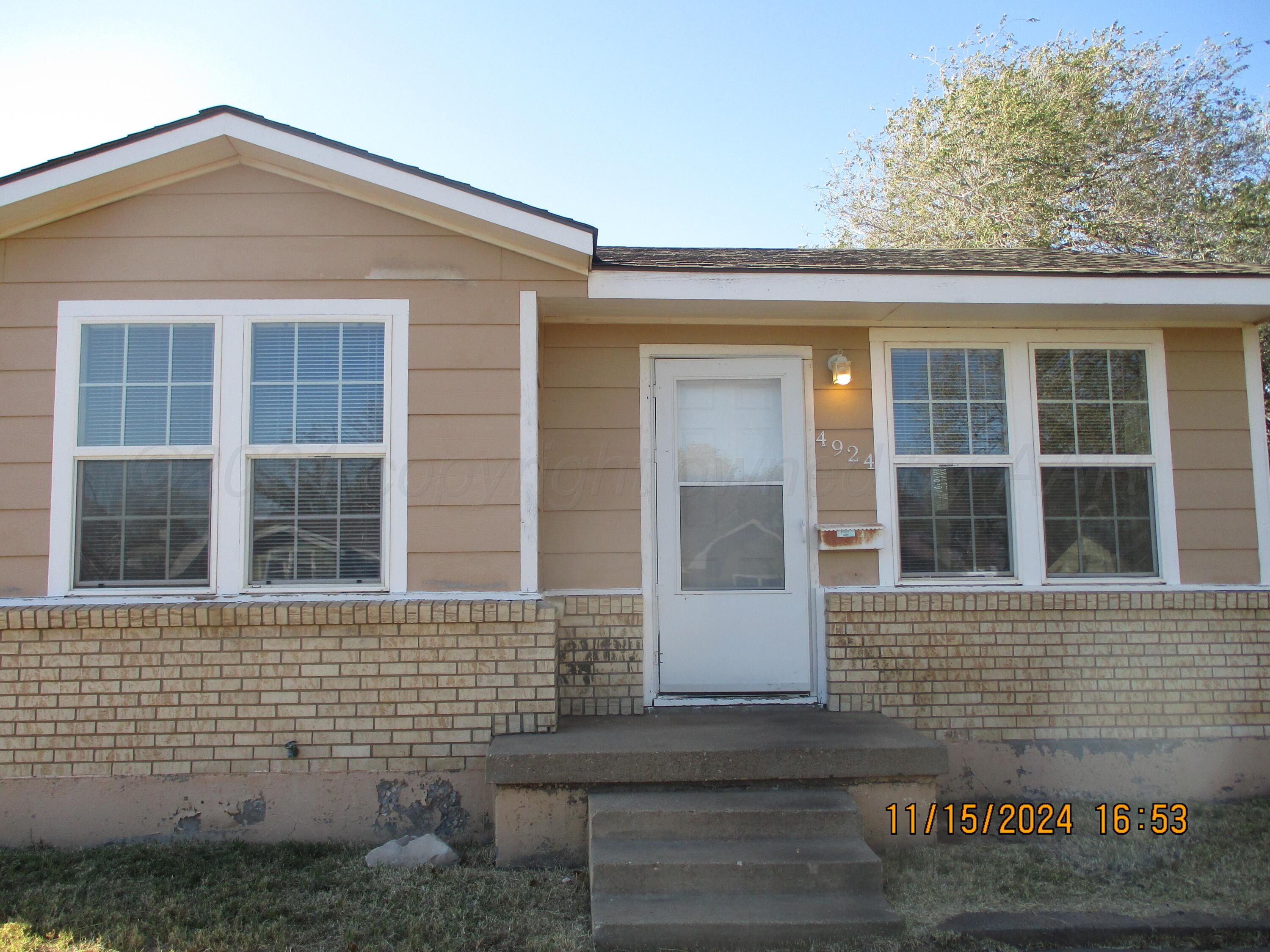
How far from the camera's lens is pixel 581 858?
3971mm

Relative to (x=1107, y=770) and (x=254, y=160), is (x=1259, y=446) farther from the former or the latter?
(x=254, y=160)

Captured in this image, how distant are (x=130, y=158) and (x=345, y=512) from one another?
81.7 inches

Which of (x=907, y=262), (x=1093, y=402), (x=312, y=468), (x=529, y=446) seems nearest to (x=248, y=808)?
(x=312, y=468)

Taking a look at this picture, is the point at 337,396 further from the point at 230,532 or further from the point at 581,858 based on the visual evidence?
the point at 581,858

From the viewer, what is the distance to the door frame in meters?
4.91

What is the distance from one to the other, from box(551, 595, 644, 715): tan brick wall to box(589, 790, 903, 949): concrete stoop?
0.90 meters

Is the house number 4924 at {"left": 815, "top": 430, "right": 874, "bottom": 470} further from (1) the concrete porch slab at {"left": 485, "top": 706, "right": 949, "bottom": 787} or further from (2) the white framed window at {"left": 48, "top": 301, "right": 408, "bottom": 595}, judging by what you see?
(2) the white framed window at {"left": 48, "top": 301, "right": 408, "bottom": 595}

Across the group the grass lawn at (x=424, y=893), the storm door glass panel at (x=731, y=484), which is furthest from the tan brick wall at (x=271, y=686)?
the storm door glass panel at (x=731, y=484)

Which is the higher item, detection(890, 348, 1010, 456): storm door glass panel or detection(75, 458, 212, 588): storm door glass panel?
detection(890, 348, 1010, 456): storm door glass panel

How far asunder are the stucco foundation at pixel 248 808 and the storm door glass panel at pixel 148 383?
5.80ft

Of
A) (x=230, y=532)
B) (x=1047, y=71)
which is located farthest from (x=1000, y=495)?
(x=1047, y=71)

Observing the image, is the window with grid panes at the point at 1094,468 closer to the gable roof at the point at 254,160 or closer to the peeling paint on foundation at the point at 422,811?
the gable roof at the point at 254,160

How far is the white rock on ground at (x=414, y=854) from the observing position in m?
3.92

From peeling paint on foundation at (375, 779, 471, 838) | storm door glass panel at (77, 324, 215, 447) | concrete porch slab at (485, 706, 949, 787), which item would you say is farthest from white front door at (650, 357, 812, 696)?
storm door glass panel at (77, 324, 215, 447)
